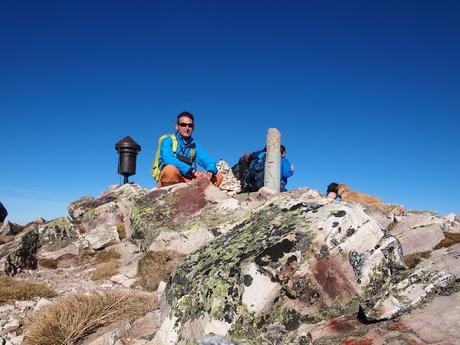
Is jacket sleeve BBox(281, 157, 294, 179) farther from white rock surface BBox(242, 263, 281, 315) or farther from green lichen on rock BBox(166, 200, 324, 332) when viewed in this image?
white rock surface BBox(242, 263, 281, 315)

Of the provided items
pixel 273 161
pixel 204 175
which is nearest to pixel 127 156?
pixel 273 161

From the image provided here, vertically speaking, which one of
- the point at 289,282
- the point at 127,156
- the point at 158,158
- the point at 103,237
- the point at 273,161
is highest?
the point at 127,156

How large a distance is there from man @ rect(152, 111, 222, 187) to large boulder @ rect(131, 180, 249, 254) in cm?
65

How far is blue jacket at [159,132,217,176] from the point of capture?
35.1 ft

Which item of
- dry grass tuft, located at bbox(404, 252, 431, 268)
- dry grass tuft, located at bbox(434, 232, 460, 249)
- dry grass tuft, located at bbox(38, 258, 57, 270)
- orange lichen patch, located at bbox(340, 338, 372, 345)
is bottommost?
orange lichen patch, located at bbox(340, 338, 372, 345)

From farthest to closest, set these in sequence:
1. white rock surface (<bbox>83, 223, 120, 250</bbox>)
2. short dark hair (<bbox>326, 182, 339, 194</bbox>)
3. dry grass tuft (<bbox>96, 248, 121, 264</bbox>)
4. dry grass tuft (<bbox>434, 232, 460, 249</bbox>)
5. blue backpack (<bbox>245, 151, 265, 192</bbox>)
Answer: short dark hair (<bbox>326, 182, 339, 194</bbox>) < blue backpack (<bbox>245, 151, 265, 192</bbox>) < white rock surface (<bbox>83, 223, 120, 250</bbox>) < dry grass tuft (<bbox>96, 248, 121, 264</bbox>) < dry grass tuft (<bbox>434, 232, 460, 249</bbox>)

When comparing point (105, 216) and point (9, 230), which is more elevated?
point (105, 216)

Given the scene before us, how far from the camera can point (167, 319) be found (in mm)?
3957

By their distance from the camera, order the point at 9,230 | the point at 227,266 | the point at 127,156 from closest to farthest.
A: the point at 227,266, the point at 9,230, the point at 127,156

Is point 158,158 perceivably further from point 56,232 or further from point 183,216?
point 56,232

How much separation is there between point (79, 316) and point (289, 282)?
2.88m

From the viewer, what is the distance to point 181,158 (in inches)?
431

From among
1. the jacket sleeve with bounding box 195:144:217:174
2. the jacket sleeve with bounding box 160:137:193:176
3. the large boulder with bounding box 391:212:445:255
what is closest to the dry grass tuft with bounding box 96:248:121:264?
the jacket sleeve with bounding box 160:137:193:176

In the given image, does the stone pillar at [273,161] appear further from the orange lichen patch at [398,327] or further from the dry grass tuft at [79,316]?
the orange lichen patch at [398,327]
